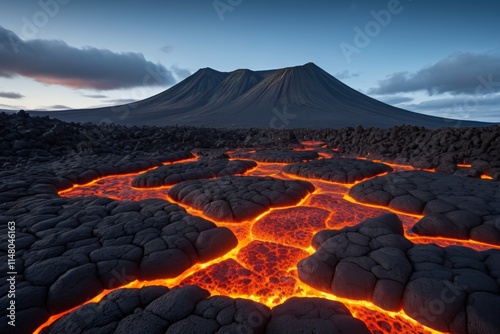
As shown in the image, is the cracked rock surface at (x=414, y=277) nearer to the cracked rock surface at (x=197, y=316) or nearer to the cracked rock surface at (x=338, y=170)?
the cracked rock surface at (x=197, y=316)

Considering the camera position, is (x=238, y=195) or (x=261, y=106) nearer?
(x=238, y=195)

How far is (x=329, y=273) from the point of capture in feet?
8.86

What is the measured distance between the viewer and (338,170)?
7352 millimetres

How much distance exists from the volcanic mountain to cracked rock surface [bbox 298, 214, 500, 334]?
158 ft

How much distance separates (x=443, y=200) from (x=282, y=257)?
348 cm

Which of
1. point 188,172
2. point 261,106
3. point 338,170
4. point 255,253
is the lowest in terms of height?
point 255,253

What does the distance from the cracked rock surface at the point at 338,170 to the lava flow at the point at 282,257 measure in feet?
3.71

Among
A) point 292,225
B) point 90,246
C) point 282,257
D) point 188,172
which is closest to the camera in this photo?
point 90,246

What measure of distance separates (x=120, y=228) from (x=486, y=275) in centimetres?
421

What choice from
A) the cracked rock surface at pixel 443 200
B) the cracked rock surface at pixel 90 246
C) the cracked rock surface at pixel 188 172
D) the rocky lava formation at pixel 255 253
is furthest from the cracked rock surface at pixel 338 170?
the cracked rock surface at pixel 90 246

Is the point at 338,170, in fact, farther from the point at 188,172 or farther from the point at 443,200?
the point at 188,172

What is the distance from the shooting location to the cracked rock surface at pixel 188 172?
6.65 m

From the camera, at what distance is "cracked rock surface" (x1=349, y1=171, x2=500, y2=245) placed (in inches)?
145

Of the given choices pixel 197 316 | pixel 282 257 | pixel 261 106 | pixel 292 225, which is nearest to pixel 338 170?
pixel 292 225
